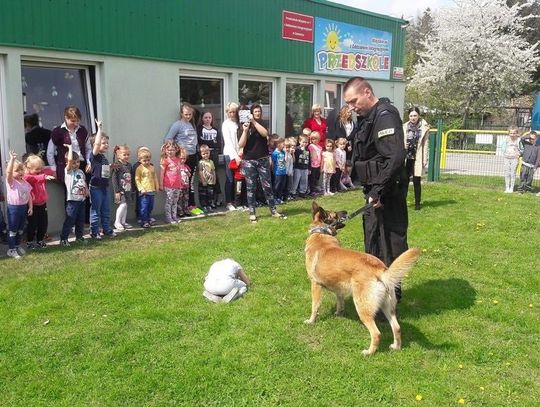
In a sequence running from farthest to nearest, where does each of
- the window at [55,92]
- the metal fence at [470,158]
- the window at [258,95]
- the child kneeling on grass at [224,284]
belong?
the metal fence at [470,158] → the window at [258,95] → the window at [55,92] → the child kneeling on grass at [224,284]

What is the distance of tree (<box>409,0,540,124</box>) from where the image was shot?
29.4 m

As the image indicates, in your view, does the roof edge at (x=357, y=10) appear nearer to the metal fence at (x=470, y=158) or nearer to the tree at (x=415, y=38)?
the metal fence at (x=470, y=158)

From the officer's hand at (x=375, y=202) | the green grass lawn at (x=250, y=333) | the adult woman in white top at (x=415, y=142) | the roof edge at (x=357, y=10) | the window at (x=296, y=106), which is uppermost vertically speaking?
the roof edge at (x=357, y=10)

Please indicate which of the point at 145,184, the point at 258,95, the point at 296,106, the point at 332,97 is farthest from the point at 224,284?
the point at 332,97

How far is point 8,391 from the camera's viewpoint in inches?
142

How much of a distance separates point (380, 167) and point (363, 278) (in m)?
1.09

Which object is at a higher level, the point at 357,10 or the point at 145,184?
the point at 357,10

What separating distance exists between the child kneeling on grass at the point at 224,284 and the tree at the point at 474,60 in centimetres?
2736

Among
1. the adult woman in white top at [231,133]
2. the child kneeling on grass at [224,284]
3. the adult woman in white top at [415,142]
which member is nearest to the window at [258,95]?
the adult woman in white top at [231,133]

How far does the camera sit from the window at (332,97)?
13.6 m

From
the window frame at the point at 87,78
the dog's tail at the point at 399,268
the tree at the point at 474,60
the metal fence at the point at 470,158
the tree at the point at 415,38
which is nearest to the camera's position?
the dog's tail at the point at 399,268

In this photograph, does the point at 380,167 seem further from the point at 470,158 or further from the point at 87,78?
the point at 470,158

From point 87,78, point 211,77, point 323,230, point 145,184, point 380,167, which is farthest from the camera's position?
point 211,77

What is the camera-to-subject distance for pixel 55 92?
8211 mm
